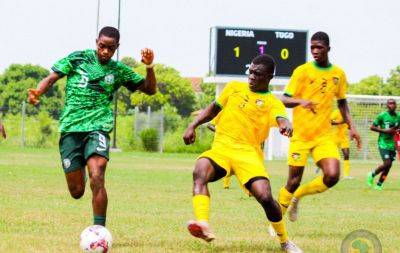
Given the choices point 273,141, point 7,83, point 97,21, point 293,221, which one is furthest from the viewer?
point 7,83

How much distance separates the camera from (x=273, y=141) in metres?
44.6

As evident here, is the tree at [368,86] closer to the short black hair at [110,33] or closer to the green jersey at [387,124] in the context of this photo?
the green jersey at [387,124]

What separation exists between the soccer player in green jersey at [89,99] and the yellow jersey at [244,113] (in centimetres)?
77

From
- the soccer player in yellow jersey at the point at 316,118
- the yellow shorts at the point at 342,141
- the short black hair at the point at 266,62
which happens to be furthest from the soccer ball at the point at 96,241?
the yellow shorts at the point at 342,141

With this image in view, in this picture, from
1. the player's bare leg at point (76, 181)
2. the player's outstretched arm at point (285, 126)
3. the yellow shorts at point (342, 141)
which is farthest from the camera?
the yellow shorts at point (342, 141)

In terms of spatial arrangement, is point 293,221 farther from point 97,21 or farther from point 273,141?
point 97,21

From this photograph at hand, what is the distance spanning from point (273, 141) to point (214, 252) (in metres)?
36.0

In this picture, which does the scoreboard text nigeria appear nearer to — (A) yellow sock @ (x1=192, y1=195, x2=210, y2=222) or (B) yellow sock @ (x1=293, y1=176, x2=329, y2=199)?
(B) yellow sock @ (x1=293, y1=176, x2=329, y2=199)

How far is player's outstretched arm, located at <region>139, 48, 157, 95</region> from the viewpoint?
8.70 m

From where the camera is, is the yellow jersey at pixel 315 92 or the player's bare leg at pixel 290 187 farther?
the player's bare leg at pixel 290 187

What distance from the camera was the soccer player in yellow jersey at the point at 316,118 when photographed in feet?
35.1

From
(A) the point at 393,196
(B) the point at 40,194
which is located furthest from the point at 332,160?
(A) the point at 393,196

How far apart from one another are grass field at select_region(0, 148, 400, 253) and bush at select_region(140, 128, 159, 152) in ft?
87.4

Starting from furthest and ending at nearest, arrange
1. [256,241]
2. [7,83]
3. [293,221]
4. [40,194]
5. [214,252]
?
1. [7,83]
2. [40,194]
3. [293,221]
4. [256,241]
5. [214,252]
